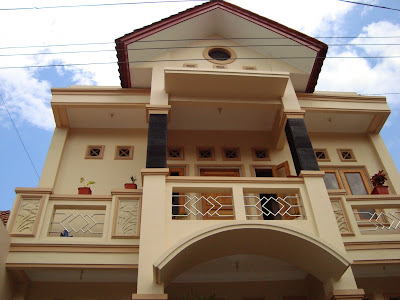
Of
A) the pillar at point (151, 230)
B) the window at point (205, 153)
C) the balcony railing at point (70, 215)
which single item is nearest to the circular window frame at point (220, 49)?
the window at point (205, 153)

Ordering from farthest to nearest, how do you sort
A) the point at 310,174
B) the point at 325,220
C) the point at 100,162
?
the point at 100,162 → the point at 310,174 → the point at 325,220

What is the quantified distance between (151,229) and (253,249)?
5.54ft

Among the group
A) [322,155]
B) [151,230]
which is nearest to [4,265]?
[151,230]

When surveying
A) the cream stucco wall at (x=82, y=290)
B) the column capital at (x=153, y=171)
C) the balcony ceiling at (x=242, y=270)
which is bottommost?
the cream stucco wall at (x=82, y=290)

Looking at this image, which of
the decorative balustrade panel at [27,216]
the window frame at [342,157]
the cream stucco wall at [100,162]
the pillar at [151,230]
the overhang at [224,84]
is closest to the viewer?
the pillar at [151,230]

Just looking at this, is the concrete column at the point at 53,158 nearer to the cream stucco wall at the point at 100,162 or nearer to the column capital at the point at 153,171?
the cream stucco wall at the point at 100,162

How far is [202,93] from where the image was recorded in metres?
7.72

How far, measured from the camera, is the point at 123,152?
8.62 m

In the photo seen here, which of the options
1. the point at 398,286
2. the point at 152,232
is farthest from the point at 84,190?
the point at 398,286

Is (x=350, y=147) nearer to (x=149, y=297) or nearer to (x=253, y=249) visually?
(x=253, y=249)

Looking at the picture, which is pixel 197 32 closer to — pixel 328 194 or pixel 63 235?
pixel 328 194

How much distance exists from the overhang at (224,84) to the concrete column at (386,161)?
330 cm

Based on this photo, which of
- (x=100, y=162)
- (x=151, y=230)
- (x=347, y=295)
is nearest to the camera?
(x=347, y=295)

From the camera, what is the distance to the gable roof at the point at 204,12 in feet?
27.1
